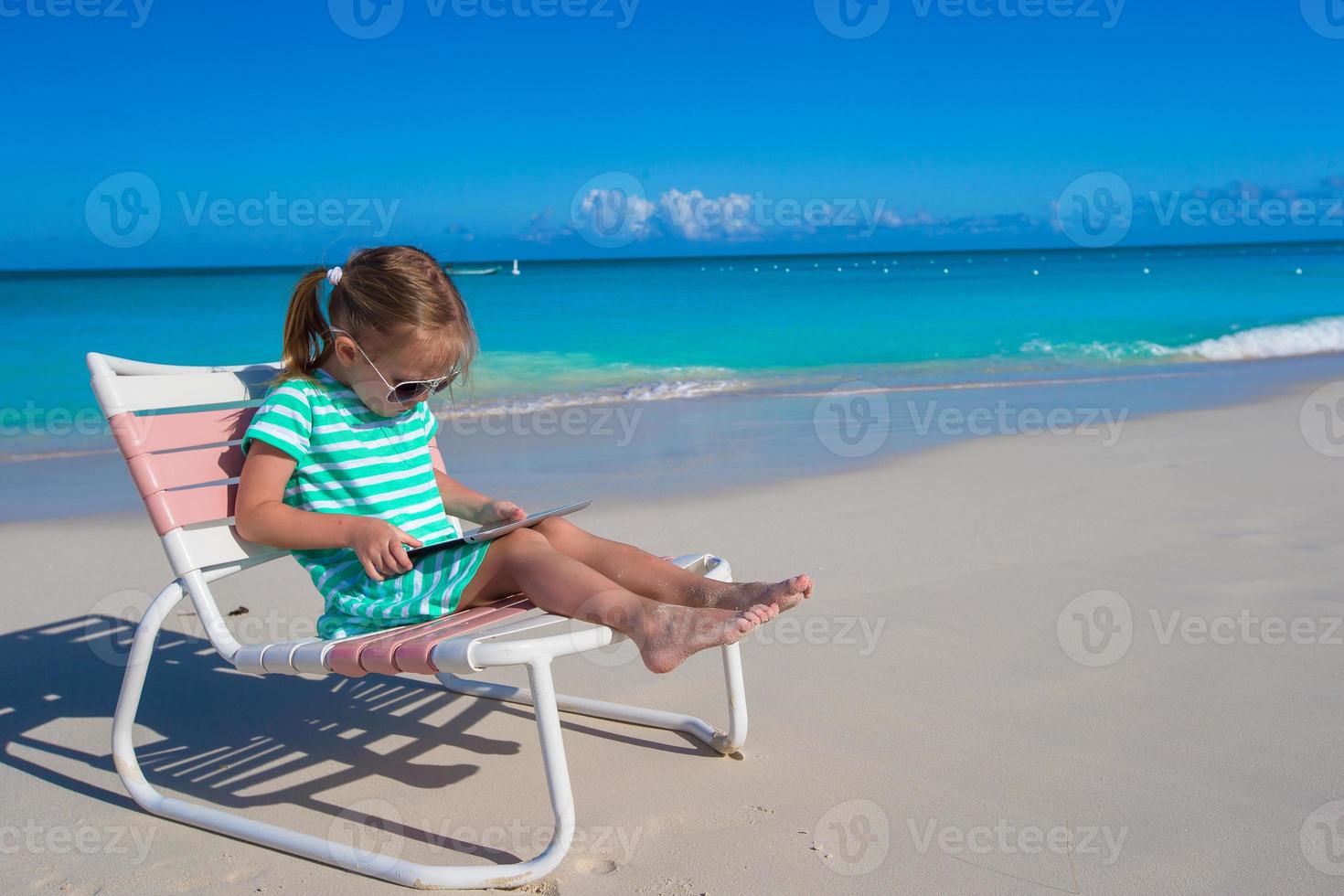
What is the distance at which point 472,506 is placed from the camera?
3.13 meters

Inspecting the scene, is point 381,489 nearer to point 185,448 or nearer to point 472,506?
point 472,506

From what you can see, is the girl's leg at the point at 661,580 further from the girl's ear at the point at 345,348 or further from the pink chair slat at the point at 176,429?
the pink chair slat at the point at 176,429

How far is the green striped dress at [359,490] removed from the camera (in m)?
2.68

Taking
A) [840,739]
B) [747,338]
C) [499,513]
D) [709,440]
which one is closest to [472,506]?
[499,513]

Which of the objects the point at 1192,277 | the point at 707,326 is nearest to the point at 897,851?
the point at 707,326

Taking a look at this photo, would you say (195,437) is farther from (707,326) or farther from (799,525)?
(707,326)

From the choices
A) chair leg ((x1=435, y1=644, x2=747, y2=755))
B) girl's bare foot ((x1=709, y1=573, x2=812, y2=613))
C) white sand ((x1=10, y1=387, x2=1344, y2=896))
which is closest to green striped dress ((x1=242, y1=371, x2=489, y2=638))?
chair leg ((x1=435, y1=644, x2=747, y2=755))

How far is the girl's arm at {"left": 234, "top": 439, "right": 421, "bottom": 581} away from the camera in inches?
101

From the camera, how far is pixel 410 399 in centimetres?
281

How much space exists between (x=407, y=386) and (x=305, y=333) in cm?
35

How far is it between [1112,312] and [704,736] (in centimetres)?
2082

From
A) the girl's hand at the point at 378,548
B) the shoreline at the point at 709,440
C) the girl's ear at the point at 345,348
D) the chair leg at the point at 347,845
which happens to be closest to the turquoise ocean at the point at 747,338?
the shoreline at the point at 709,440

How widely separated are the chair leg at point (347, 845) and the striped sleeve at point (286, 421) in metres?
0.46

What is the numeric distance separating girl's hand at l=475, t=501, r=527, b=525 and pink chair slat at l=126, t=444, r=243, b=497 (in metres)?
0.70
